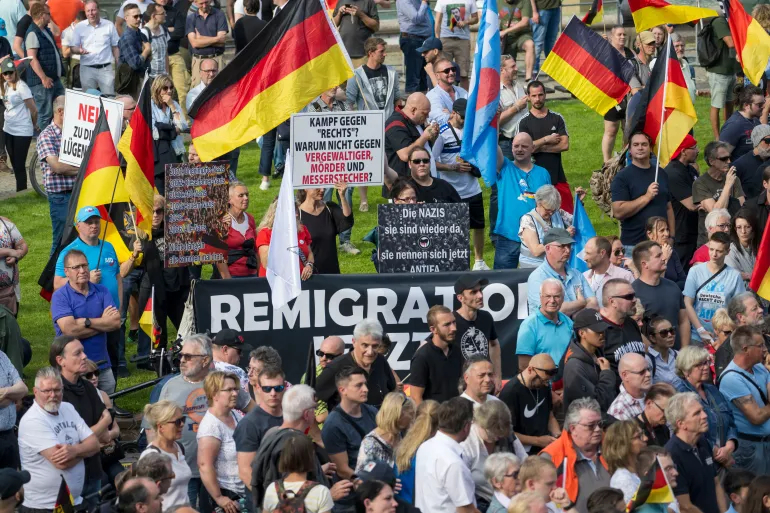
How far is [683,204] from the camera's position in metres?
16.4

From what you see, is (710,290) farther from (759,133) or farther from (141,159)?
(141,159)

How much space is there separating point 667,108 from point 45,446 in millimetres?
8420

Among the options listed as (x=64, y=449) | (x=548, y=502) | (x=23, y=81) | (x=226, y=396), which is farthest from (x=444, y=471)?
(x=23, y=81)

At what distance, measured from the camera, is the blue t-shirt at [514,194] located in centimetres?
1518

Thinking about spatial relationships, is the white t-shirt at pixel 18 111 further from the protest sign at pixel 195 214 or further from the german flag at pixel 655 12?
the german flag at pixel 655 12

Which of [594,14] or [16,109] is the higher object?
[594,14]

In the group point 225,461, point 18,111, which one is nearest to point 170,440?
point 225,461

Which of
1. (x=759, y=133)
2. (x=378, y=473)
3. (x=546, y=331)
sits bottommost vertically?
(x=378, y=473)

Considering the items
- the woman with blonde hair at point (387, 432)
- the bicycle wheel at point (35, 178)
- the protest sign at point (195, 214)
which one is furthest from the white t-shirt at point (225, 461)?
the bicycle wheel at point (35, 178)

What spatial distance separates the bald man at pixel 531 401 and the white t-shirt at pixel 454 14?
1201cm

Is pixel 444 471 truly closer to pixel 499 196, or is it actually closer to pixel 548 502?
pixel 548 502

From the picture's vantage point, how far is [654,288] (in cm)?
1299

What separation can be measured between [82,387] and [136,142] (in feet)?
11.3

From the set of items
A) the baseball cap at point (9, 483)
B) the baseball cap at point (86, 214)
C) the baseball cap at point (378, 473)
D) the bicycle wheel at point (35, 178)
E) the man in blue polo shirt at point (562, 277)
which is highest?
the bicycle wheel at point (35, 178)
